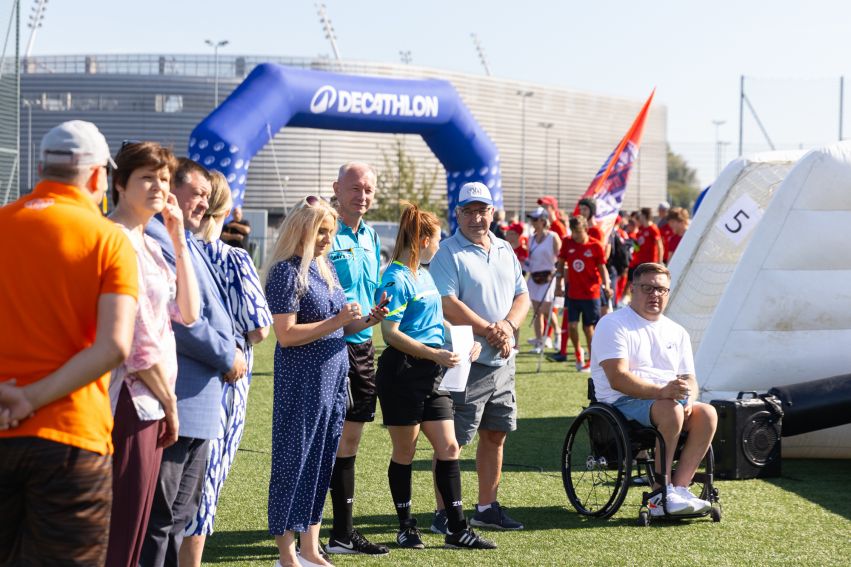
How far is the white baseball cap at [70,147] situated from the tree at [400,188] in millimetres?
49077

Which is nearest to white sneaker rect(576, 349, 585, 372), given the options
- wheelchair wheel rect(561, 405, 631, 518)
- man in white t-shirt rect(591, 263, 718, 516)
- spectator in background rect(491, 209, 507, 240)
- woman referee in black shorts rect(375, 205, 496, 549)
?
spectator in background rect(491, 209, 507, 240)

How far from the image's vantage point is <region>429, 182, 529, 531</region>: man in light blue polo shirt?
19.0 feet

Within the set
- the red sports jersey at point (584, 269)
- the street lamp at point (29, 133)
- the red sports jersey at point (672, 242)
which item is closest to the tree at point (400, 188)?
the street lamp at point (29, 133)

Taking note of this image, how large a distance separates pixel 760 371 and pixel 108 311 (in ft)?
18.5

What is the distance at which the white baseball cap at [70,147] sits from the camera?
291 cm

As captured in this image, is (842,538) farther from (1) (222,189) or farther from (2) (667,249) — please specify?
(2) (667,249)

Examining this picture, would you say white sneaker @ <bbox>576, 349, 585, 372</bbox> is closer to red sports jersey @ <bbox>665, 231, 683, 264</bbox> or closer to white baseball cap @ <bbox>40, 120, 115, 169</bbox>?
red sports jersey @ <bbox>665, 231, 683, 264</bbox>

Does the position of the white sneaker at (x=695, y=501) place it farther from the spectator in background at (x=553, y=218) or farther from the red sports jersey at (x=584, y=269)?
the spectator in background at (x=553, y=218)

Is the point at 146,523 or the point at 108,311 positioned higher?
the point at 108,311

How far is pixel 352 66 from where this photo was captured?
193 ft

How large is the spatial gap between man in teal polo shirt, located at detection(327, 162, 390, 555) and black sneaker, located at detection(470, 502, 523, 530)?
0.69 meters

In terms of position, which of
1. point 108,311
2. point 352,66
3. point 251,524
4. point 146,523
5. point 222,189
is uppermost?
point 352,66

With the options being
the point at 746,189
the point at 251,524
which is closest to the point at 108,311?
the point at 251,524

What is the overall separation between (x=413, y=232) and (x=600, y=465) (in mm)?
1712
